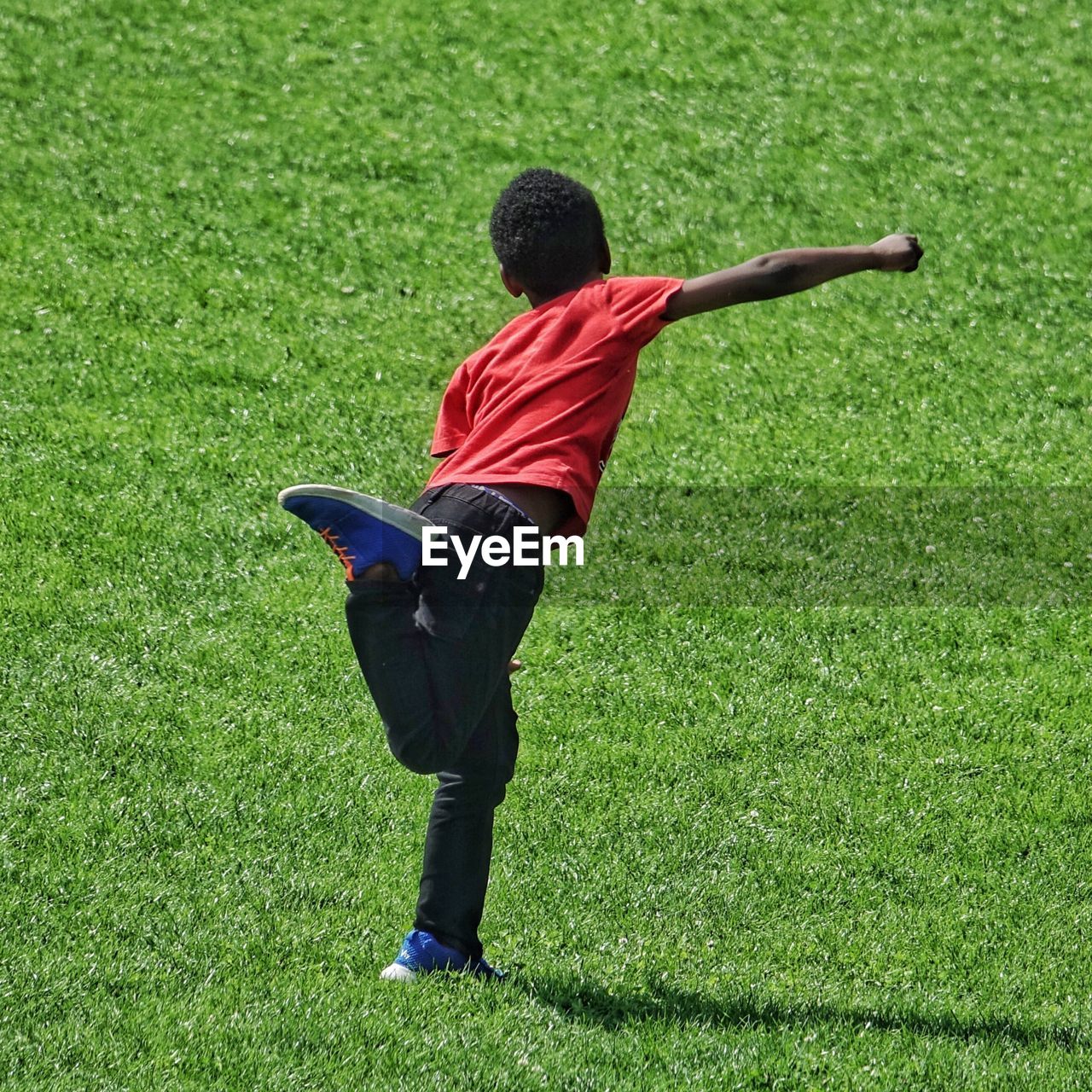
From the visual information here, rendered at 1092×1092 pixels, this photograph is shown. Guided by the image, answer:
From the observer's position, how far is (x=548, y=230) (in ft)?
15.0

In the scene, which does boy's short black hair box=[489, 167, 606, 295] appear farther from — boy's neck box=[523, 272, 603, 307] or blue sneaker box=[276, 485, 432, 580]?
blue sneaker box=[276, 485, 432, 580]

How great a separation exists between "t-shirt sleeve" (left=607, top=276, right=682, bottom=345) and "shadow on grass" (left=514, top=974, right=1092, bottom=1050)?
6.62ft

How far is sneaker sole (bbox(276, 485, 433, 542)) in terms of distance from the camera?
13.8 feet

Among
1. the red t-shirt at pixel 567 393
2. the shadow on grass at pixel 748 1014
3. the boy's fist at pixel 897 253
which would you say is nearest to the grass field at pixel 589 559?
the shadow on grass at pixel 748 1014

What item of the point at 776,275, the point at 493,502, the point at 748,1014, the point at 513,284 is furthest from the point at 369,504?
the point at 748,1014

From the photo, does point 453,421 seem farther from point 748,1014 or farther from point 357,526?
point 748,1014

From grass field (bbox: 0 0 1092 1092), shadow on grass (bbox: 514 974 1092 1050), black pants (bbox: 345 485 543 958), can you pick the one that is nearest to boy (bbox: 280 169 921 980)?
black pants (bbox: 345 485 543 958)

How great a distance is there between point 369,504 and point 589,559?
148 inches

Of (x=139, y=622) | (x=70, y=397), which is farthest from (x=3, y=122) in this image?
(x=139, y=622)

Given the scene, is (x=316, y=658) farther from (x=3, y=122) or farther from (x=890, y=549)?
(x=3, y=122)

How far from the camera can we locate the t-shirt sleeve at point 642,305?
4.40 meters

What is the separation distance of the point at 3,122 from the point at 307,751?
22.8 feet

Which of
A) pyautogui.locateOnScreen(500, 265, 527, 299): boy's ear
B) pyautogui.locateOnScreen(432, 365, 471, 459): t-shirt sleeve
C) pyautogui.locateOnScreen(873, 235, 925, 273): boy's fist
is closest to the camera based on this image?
pyautogui.locateOnScreen(873, 235, 925, 273): boy's fist

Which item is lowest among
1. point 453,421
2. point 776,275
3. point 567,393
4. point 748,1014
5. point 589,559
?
point 748,1014
